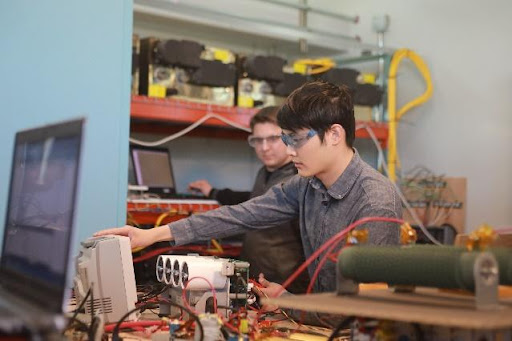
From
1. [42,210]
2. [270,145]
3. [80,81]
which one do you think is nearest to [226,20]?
[270,145]

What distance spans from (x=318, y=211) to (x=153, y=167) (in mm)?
2024

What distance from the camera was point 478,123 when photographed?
470cm

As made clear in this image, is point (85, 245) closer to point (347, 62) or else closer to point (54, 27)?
point (54, 27)

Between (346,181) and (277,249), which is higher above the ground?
(346,181)

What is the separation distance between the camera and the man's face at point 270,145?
336cm

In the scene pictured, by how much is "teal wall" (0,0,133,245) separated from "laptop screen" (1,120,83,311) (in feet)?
4.12

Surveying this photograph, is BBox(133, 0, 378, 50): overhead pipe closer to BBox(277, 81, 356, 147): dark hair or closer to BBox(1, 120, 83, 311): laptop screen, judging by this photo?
BBox(277, 81, 356, 147): dark hair

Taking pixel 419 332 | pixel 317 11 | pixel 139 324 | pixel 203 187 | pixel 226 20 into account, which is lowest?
pixel 139 324

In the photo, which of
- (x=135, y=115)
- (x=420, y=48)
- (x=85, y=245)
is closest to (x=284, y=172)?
(x=135, y=115)

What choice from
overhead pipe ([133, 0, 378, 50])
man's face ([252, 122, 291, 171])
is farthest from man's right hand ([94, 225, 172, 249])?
overhead pipe ([133, 0, 378, 50])

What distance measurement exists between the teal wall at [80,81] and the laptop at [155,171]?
928 millimetres

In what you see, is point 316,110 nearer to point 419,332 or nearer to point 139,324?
point 139,324

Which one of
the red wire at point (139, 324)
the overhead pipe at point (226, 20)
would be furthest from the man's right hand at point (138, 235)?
the overhead pipe at point (226, 20)

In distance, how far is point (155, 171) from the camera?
13.9 feet
